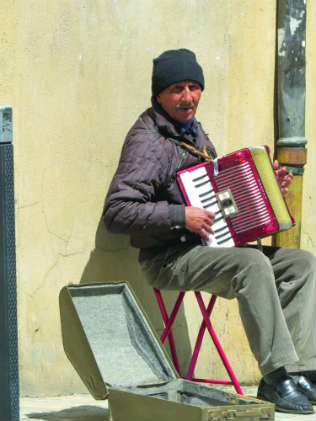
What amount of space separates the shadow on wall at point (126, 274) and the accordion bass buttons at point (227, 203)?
0.64 meters

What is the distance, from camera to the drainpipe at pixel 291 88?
201 inches

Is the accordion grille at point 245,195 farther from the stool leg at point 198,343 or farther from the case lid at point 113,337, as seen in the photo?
the case lid at point 113,337

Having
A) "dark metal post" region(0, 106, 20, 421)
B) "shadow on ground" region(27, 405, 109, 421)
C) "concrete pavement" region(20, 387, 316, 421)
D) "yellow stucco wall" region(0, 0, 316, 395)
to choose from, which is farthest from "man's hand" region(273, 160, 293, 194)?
"dark metal post" region(0, 106, 20, 421)

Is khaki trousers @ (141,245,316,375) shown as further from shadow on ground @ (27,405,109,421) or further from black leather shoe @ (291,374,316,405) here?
shadow on ground @ (27,405,109,421)

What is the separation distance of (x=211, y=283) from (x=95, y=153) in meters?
A: 0.94

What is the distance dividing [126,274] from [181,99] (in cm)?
99

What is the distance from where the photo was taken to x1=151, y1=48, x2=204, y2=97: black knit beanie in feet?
14.9

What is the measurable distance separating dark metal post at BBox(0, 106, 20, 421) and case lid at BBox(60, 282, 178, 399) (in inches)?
26.1

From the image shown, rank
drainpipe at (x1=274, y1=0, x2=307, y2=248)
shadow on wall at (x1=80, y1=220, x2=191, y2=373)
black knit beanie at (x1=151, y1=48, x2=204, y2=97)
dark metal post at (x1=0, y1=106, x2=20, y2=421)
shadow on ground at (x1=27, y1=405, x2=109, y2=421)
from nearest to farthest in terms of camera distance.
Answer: dark metal post at (x1=0, y1=106, x2=20, y2=421) < shadow on ground at (x1=27, y1=405, x2=109, y2=421) < black knit beanie at (x1=151, y1=48, x2=204, y2=97) < shadow on wall at (x1=80, y1=220, x2=191, y2=373) < drainpipe at (x1=274, y1=0, x2=307, y2=248)

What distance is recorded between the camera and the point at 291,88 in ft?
16.9

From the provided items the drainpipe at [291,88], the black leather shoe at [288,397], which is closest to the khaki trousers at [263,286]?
the black leather shoe at [288,397]

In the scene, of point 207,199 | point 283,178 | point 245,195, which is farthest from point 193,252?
point 283,178

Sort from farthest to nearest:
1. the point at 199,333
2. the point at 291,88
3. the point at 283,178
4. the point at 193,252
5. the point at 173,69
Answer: the point at 291,88 < the point at 283,178 < the point at 199,333 < the point at 173,69 < the point at 193,252

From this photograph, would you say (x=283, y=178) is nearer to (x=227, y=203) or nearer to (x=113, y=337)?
(x=227, y=203)
